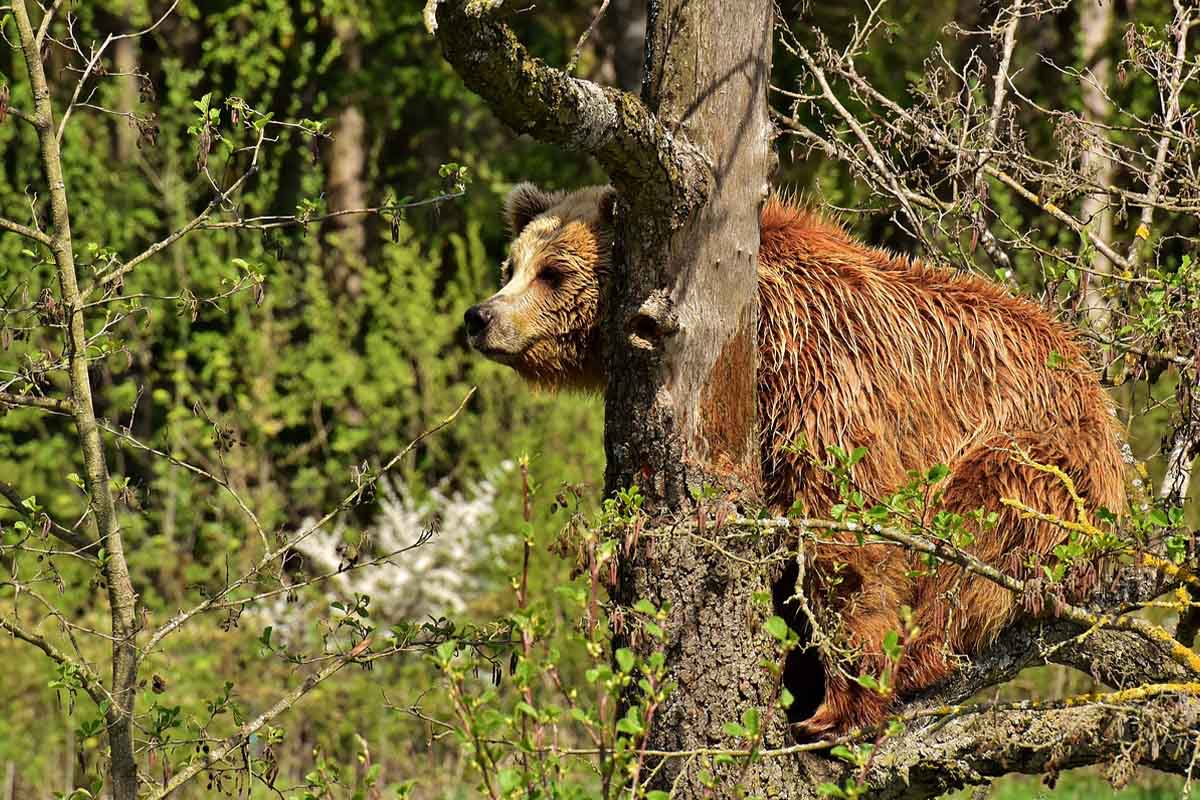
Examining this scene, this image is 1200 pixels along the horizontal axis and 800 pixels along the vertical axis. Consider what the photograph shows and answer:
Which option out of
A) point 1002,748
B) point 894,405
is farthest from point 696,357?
point 1002,748

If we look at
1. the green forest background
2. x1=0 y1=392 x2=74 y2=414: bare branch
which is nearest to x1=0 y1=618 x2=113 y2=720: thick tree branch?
x1=0 y1=392 x2=74 y2=414: bare branch

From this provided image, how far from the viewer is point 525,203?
15.3 ft

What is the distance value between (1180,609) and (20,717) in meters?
7.10

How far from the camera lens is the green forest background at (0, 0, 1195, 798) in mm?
8133

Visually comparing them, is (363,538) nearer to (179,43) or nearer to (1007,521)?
(1007,521)

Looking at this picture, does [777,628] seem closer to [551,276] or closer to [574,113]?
[574,113]

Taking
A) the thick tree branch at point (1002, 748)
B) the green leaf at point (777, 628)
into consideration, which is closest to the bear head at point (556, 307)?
the thick tree branch at point (1002, 748)

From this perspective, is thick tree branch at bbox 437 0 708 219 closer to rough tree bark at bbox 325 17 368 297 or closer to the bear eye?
the bear eye

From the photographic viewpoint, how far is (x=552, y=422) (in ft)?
30.4

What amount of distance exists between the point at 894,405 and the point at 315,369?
21.3 ft

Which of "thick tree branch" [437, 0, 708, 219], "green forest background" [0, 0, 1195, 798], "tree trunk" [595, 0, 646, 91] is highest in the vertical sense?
"tree trunk" [595, 0, 646, 91]

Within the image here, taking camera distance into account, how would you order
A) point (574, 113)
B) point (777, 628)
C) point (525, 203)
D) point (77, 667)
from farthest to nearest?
1. point (525, 203)
2. point (77, 667)
3. point (574, 113)
4. point (777, 628)

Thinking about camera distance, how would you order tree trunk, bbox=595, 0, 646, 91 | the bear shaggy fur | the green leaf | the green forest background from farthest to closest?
tree trunk, bbox=595, 0, 646, 91 < the green forest background < the bear shaggy fur < the green leaf

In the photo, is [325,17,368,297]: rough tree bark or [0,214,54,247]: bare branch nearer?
[0,214,54,247]: bare branch
